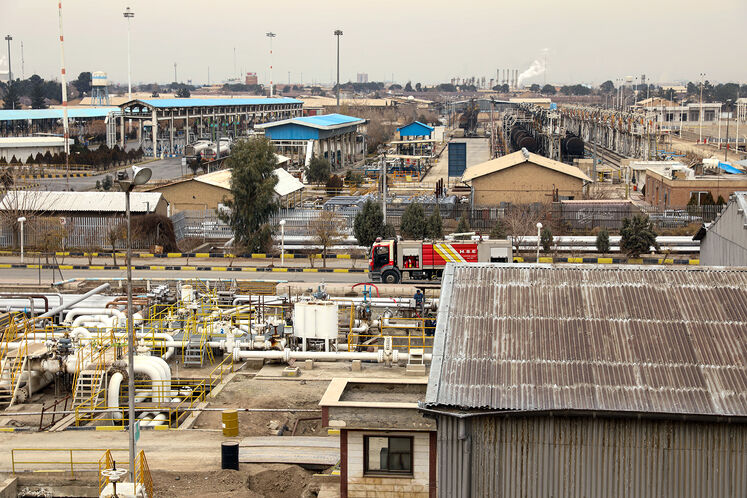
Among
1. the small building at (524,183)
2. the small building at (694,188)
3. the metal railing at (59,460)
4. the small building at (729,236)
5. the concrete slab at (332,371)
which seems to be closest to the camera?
the metal railing at (59,460)

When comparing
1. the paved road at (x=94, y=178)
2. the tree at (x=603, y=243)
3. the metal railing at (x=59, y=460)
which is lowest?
the metal railing at (x=59, y=460)

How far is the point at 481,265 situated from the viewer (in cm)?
1162

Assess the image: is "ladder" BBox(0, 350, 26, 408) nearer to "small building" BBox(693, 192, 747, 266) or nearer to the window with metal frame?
the window with metal frame

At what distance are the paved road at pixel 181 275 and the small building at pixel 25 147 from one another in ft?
132

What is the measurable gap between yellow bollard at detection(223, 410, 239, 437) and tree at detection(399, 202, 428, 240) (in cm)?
2088

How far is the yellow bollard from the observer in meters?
15.3

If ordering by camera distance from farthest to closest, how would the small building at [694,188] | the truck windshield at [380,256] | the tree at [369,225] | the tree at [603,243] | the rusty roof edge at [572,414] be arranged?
the small building at [694,188]
the tree at [369,225]
the tree at [603,243]
the truck windshield at [380,256]
the rusty roof edge at [572,414]

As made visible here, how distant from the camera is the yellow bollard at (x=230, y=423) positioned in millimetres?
15330

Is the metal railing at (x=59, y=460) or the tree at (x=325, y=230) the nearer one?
the metal railing at (x=59, y=460)

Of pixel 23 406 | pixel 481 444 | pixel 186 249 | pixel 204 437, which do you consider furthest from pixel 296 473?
pixel 186 249

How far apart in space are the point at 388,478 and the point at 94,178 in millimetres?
55425

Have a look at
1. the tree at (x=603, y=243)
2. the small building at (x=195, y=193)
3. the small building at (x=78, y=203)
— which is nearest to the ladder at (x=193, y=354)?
the small building at (x=78, y=203)

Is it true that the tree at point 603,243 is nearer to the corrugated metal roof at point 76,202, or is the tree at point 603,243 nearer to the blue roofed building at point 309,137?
the corrugated metal roof at point 76,202

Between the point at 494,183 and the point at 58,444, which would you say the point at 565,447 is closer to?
the point at 58,444
